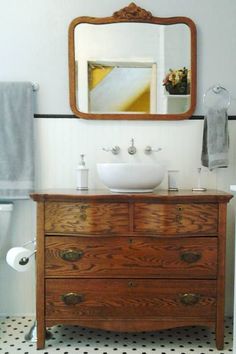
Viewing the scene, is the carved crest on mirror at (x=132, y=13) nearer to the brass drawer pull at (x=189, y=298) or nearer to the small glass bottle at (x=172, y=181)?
the small glass bottle at (x=172, y=181)

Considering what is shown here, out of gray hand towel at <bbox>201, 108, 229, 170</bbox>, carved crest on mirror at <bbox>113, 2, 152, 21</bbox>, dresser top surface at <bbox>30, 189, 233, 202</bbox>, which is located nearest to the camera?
dresser top surface at <bbox>30, 189, 233, 202</bbox>

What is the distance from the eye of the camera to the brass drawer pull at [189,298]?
5.49 ft

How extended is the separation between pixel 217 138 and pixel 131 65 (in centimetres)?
71

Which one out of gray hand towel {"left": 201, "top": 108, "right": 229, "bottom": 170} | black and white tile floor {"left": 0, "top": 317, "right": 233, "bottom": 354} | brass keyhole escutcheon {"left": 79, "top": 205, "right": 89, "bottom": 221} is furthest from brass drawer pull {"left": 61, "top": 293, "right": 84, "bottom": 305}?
gray hand towel {"left": 201, "top": 108, "right": 229, "bottom": 170}

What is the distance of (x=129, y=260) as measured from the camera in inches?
65.6

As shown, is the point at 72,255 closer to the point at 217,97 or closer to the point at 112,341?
the point at 112,341

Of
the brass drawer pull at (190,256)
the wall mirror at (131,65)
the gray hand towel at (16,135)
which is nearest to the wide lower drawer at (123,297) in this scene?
the brass drawer pull at (190,256)

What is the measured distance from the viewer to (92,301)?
1.68 metres

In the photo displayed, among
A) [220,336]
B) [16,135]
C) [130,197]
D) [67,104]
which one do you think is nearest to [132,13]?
[67,104]

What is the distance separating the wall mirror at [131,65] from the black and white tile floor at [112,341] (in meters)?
1.30

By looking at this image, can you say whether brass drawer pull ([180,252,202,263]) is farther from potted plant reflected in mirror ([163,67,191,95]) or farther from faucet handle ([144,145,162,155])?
potted plant reflected in mirror ([163,67,191,95])

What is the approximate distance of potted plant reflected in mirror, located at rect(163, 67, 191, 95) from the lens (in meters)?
2.07

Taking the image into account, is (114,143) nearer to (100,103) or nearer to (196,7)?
(100,103)

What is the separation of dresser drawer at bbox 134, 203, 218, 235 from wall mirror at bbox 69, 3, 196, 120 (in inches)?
26.4
